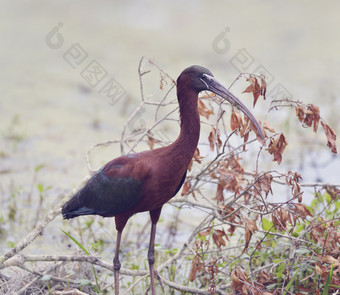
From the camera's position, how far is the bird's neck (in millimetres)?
3166

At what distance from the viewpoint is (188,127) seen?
3.17m

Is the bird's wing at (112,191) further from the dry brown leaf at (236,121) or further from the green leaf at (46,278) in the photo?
the dry brown leaf at (236,121)

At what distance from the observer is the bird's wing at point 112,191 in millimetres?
3242

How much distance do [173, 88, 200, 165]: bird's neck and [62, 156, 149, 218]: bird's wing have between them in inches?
8.4

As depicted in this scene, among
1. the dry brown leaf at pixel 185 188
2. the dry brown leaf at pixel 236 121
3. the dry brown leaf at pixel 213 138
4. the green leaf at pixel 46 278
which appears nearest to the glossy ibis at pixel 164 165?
the dry brown leaf at pixel 236 121

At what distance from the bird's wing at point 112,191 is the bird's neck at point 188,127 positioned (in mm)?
213

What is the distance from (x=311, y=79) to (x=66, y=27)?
3.52 m

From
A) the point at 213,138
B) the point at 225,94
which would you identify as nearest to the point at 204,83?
the point at 225,94

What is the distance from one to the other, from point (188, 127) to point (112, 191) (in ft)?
1.83

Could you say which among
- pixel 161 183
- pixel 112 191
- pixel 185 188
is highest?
pixel 185 188

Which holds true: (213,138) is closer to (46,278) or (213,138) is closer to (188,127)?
(188,127)

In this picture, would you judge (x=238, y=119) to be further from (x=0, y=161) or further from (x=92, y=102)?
(x=92, y=102)

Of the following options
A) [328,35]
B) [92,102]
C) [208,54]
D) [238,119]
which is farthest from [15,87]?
[238,119]

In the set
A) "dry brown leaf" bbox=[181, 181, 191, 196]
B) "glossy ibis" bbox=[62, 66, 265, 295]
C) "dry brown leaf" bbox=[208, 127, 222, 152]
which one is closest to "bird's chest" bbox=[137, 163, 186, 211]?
"glossy ibis" bbox=[62, 66, 265, 295]
